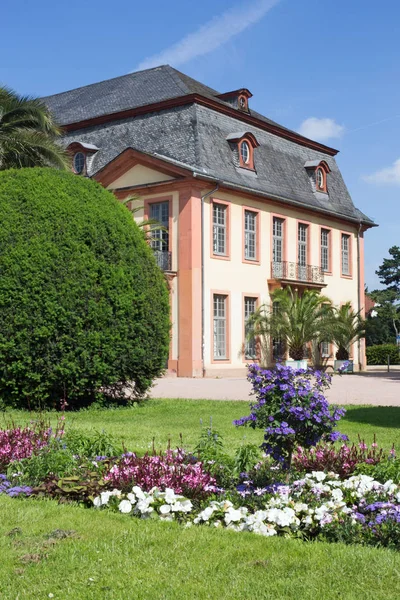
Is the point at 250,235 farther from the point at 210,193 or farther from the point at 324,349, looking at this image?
the point at 324,349

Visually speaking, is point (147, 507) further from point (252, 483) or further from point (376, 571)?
point (376, 571)

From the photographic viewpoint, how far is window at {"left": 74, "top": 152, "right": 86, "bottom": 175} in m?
31.8

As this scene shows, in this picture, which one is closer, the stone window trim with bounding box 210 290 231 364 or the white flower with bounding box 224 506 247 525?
the white flower with bounding box 224 506 247 525

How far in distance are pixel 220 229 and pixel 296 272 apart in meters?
5.03

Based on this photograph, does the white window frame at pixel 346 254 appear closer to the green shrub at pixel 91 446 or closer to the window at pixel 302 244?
the window at pixel 302 244

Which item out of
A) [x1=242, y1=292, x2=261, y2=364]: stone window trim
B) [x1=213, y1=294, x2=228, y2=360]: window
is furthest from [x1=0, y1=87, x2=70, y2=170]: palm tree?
[x1=242, y1=292, x2=261, y2=364]: stone window trim

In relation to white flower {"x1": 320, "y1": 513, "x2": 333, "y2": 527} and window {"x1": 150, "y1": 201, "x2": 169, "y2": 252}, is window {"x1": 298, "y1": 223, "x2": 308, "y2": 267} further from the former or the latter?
white flower {"x1": 320, "y1": 513, "x2": 333, "y2": 527}

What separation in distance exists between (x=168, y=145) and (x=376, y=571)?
26113 millimetres

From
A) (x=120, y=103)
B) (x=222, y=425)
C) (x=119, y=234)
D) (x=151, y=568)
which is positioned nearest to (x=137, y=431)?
(x=222, y=425)

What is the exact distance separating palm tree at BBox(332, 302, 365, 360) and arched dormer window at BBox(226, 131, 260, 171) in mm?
7034

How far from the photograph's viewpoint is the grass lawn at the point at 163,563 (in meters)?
3.93

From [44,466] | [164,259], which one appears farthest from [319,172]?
[44,466]

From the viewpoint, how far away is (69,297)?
14047 mm

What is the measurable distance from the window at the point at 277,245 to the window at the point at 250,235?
→ 123 cm
